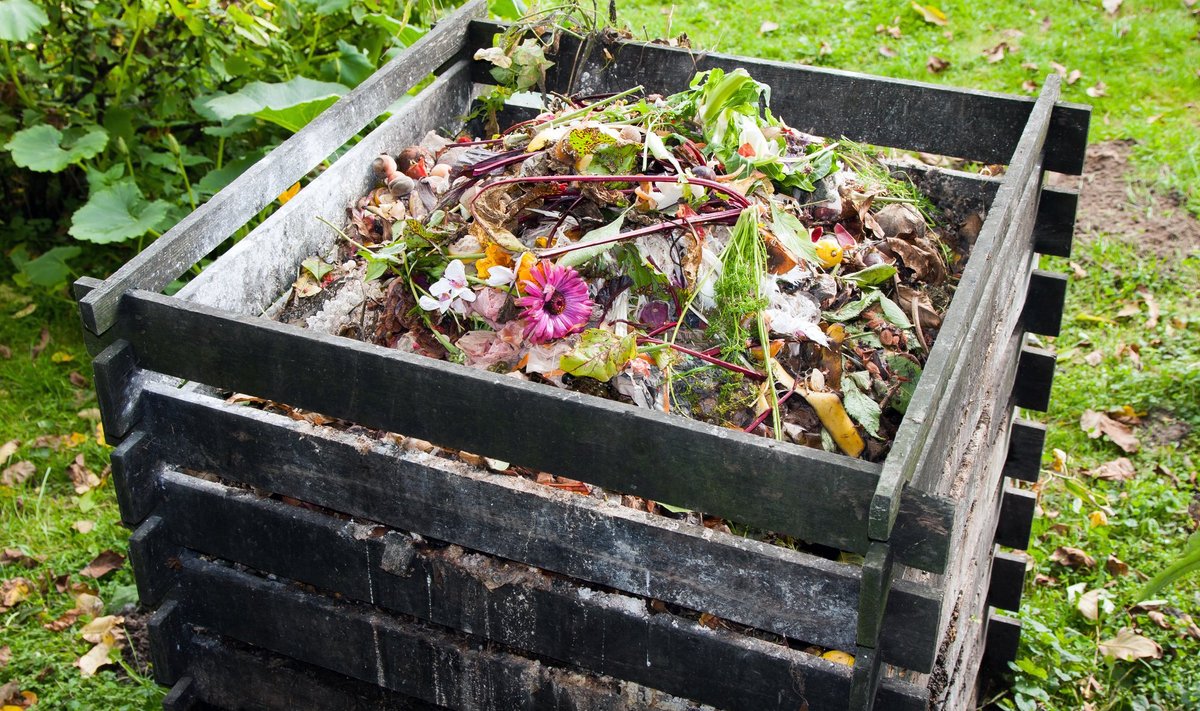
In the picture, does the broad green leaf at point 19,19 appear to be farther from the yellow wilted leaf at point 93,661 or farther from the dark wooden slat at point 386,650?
the dark wooden slat at point 386,650

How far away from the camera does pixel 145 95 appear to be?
4.59m

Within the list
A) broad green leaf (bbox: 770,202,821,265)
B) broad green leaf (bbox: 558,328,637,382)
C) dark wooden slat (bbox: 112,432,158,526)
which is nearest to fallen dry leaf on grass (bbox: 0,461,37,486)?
dark wooden slat (bbox: 112,432,158,526)

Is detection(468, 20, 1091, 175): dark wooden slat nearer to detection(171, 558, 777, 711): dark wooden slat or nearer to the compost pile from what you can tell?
the compost pile

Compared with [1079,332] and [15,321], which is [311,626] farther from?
[1079,332]

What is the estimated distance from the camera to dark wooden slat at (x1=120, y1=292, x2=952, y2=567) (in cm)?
177

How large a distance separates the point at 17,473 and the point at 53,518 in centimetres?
26

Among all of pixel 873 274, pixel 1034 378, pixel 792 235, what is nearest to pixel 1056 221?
pixel 1034 378

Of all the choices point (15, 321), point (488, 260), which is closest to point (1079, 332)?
point (488, 260)

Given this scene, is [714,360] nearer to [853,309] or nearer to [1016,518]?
[853,309]

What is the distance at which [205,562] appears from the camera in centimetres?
242

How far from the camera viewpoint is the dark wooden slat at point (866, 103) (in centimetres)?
296

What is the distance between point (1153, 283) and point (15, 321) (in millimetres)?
4411

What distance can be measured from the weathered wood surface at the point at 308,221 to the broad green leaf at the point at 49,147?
145 centimetres

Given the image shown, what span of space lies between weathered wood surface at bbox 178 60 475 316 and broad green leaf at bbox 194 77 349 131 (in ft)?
1.86
